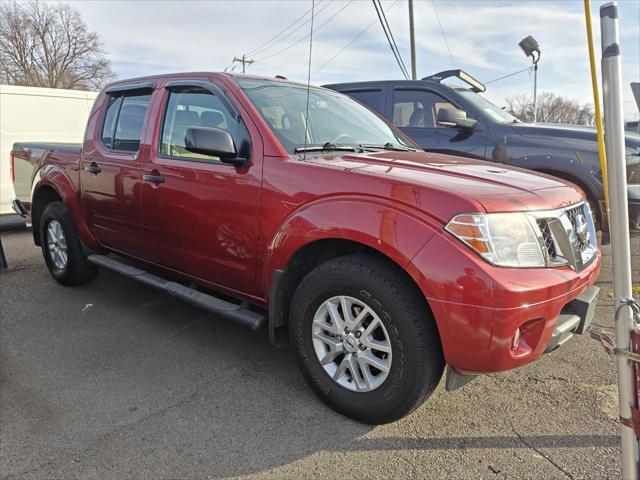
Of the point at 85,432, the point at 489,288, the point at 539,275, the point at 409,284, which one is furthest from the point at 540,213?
the point at 85,432

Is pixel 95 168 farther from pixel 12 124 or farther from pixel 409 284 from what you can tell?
pixel 12 124

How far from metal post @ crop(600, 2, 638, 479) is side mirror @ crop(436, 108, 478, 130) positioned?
3.95 m

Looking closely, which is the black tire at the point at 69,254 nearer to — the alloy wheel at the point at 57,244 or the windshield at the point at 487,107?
the alloy wheel at the point at 57,244

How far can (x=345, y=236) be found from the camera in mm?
2500

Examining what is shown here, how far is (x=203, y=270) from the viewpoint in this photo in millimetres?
3367

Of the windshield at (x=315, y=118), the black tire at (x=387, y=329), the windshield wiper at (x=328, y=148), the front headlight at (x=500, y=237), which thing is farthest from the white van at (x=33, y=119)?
the front headlight at (x=500, y=237)

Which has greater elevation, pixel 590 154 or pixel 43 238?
pixel 590 154

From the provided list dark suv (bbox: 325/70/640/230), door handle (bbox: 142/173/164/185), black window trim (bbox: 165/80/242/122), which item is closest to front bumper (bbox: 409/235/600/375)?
black window trim (bbox: 165/80/242/122)

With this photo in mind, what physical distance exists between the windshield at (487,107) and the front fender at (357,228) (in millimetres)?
3891

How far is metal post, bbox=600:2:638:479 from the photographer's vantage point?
1.49 metres

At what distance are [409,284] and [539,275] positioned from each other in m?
0.58

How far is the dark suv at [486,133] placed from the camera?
500 cm

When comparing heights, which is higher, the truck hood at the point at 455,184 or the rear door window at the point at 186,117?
the rear door window at the point at 186,117

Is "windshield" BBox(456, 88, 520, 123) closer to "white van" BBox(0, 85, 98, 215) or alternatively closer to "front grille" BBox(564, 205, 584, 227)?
"front grille" BBox(564, 205, 584, 227)
